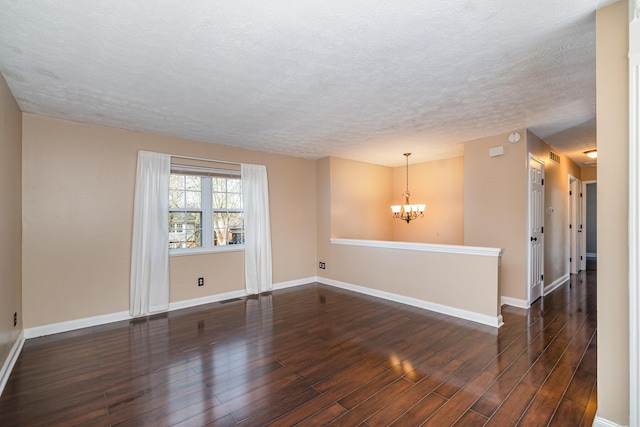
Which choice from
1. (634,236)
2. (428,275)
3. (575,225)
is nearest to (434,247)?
(428,275)

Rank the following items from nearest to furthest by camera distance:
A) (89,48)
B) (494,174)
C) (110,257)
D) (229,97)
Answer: (89,48) → (229,97) → (110,257) → (494,174)

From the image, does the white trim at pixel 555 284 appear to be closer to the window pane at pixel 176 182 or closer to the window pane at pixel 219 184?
the window pane at pixel 219 184

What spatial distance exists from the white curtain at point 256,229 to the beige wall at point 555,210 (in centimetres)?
408

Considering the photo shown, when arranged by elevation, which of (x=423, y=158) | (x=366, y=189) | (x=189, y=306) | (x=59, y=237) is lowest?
(x=189, y=306)

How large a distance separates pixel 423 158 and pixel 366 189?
4.25 ft

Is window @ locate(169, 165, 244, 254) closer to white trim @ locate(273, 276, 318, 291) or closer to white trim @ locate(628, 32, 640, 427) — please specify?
→ white trim @ locate(273, 276, 318, 291)

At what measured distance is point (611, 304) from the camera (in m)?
1.71

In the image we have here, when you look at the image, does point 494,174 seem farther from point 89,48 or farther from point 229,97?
point 89,48

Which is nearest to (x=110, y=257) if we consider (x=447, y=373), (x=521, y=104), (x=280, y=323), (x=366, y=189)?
(x=280, y=323)

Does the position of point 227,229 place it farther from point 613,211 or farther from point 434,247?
point 613,211

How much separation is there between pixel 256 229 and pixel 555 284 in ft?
17.6

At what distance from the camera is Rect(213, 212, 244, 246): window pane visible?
486cm

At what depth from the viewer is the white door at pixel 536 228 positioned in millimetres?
4223

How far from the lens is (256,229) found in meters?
5.05
